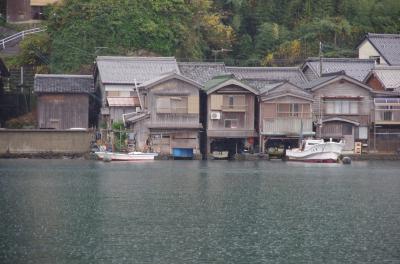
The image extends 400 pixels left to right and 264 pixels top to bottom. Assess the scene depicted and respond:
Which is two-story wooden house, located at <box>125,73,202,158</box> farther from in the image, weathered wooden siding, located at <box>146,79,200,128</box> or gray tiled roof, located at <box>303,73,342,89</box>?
gray tiled roof, located at <box>303,73,342,89</box>

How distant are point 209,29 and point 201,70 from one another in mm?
7956

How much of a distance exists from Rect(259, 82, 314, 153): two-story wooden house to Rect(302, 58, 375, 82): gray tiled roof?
5.22 metres

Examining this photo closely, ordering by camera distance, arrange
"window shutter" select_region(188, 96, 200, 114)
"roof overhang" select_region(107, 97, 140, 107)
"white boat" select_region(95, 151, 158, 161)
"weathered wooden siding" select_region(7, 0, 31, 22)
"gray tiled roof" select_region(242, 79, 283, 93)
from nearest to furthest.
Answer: "white boat" select_region(95, 151, 158, 161) → "window shutter" select_region(188, 96, 200, 114) → "roof overhang" select_region(107, 97, 140, 107) → "gray tiled roof" select_region(242, 79, 283, 93) → "weathered wooden siding" select_region(7, 0, 31, 22)

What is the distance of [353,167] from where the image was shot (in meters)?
54.8

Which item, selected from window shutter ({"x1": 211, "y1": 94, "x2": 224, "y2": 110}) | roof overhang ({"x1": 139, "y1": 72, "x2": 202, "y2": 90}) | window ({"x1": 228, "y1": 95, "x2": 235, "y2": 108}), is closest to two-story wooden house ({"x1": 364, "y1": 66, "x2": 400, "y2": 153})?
window ({"x1": 228, "y1": 95, "x2": 235, "y2": 108})

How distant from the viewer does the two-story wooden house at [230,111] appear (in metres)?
60.1

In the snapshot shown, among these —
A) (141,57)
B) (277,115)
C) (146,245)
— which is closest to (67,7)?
(141,57)

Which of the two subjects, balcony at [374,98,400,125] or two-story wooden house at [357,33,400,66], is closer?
balcony at [374,98,400,125]

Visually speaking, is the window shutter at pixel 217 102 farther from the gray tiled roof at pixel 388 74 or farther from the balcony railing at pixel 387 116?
the gray tiled roof at pixel 388 74

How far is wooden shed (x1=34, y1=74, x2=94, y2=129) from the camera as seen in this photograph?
60.5 meters

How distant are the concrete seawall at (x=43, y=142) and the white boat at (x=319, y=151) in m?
13.0

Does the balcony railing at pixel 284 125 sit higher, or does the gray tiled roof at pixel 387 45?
the gray tiled roof at pixel 387 45

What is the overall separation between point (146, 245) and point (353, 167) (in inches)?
1204


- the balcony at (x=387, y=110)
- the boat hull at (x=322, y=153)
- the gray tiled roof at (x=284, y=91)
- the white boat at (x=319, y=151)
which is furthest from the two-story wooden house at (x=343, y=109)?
the boat hull at (x=322, y=153)
